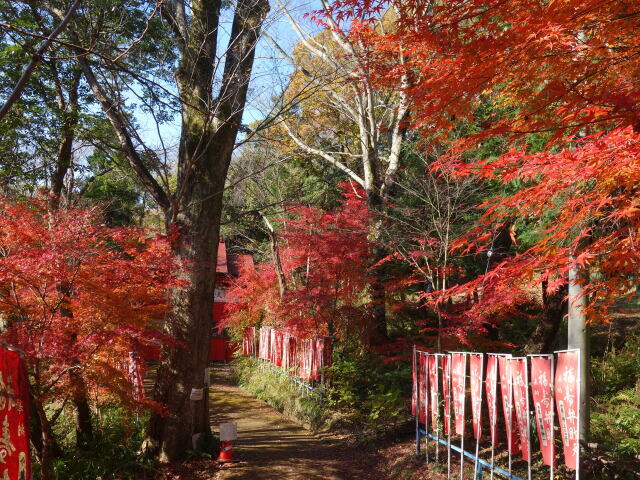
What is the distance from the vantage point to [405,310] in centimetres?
1507

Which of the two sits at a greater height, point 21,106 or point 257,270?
point 21,106

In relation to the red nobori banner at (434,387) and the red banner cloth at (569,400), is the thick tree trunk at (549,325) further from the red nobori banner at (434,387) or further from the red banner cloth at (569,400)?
the red banner cloth at (569,400)

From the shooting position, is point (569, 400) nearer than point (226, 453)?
Yes

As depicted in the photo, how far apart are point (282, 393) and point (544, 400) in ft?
27.5

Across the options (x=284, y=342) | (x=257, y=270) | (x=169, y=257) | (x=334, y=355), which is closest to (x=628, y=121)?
(x=169, y=257)

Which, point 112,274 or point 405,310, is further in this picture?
point 405,310

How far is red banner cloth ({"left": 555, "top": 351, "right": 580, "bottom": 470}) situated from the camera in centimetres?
415

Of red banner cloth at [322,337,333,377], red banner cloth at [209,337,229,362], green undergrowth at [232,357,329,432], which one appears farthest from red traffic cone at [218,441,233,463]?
red banner cloth at [209,337,229,362]

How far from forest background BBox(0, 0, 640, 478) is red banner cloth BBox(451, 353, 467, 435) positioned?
0.83 meters

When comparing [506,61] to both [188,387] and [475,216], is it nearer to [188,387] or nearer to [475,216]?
[188,387]

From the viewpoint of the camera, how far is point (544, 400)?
4.55m

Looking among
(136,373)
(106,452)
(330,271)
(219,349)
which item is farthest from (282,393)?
(219,349)

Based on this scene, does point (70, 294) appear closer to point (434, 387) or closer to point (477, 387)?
point (434, 387)

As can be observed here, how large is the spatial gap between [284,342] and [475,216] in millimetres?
5833
